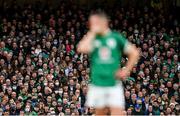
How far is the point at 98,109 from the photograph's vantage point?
360 inches

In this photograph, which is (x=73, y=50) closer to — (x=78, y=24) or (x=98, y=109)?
(x=78, y=24)

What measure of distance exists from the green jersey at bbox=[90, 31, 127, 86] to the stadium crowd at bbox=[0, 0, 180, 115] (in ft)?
22.3

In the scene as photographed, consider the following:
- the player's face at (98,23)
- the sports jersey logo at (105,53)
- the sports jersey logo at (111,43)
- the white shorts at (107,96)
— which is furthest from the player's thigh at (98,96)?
the player's face at (98,23)

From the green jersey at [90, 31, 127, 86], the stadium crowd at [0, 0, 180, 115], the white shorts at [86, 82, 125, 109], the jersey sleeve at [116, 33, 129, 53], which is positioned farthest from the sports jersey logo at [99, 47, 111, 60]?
the stadium crowd at [0, 0, 180, 115]

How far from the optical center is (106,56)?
8945mm

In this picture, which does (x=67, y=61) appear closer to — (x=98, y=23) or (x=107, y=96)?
(x=107, y=96)

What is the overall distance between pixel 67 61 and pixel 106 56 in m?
9.16

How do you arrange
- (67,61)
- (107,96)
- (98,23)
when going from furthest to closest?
(67,61), (107,96), (98,23)

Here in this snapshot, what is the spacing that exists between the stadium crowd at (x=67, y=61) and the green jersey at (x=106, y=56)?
22.3 feet

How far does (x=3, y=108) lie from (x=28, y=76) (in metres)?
1.32

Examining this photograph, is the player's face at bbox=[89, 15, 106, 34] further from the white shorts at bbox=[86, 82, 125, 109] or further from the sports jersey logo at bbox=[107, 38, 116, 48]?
the white shorts at bbox=[86, 82, 125, 109]

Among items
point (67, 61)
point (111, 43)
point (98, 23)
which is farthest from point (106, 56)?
point (67, 61)

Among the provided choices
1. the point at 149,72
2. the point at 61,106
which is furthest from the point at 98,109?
the point at 149,72

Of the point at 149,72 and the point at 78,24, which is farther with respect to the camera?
the point at 78,24
